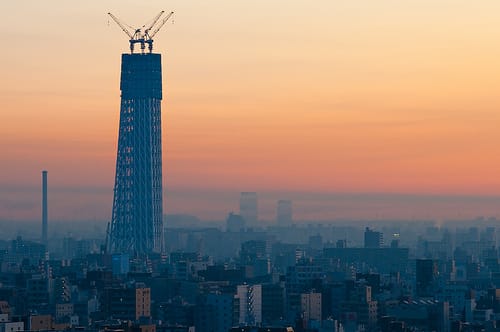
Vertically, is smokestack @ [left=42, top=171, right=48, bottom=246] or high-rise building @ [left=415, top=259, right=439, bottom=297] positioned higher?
smokestack @ [left=42, top=171, right=48, bottom=246]

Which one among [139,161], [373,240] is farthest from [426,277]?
[373,240]

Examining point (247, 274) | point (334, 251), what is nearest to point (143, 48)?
point (334, 251)

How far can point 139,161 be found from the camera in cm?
14050

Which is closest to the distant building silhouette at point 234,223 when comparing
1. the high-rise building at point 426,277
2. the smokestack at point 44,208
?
the smokestack at point 44,208

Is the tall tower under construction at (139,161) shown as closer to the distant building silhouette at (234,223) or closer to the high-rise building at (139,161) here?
the high-rise building at (139,161)

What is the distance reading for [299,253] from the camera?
156m

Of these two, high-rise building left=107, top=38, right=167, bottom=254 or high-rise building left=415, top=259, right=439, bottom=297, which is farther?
high-rise building left=107, top=38, right=167, bottom=254

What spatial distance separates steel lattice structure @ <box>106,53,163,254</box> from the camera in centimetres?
14050

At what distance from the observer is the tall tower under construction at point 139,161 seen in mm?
140500

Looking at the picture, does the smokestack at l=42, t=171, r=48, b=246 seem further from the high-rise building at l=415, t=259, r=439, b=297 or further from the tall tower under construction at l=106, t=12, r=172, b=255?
the high-rise building at l=415, t=259, r=439, b=297

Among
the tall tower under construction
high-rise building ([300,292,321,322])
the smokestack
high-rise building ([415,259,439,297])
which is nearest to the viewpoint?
high-rise building ([300,292,321,322])

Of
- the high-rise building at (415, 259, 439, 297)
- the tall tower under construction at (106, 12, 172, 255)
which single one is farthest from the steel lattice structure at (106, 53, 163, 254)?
the high-rise building at (415, 259, 439, 297)

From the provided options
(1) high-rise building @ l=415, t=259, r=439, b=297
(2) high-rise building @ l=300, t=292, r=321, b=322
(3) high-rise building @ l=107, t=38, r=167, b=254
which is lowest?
(2) high-rise building @ l=300, t=292, r=321, b=322

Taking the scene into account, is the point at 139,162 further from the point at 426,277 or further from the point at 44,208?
the point at 426,277
